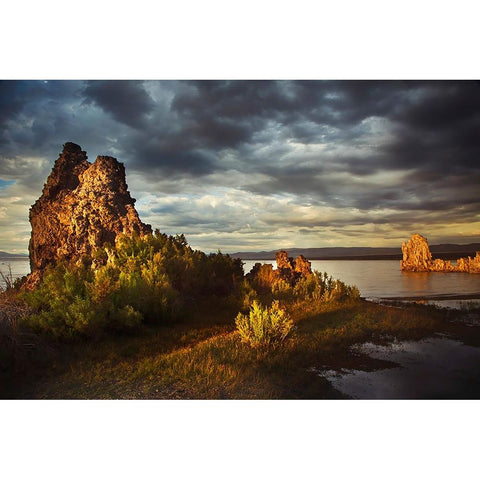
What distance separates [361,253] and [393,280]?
0.80m

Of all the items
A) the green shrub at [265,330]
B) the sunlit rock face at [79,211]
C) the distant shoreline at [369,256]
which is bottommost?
the green shrub at [265,330]

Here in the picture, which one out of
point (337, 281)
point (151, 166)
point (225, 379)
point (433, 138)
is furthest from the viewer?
point (337, 281)

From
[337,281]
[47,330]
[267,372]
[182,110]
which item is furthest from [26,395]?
A: [337,281]

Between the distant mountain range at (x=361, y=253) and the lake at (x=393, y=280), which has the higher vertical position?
the distant mountain range at (x=361, y=253)

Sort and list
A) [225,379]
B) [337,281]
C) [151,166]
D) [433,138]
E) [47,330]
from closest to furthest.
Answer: [225,379] < [47,330] < [433,138] < [151,166] < [337,281]

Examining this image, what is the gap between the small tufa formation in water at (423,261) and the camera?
609 centimetres

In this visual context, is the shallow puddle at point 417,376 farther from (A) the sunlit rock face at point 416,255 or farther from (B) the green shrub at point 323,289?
(B) the green shrub at point 323,289

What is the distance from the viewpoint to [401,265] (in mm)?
6266

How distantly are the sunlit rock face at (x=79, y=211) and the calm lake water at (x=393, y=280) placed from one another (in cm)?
343

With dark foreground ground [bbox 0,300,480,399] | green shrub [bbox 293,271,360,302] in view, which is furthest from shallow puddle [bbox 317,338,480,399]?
green shrub [bbox 293,271,360,302]

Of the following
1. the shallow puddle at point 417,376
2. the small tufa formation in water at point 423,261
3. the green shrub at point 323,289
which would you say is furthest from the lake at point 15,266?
the small tufa formation in water at point 423,261

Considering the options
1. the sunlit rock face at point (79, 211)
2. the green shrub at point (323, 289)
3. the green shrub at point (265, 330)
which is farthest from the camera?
the sunlit rock face at point (79, 211)
